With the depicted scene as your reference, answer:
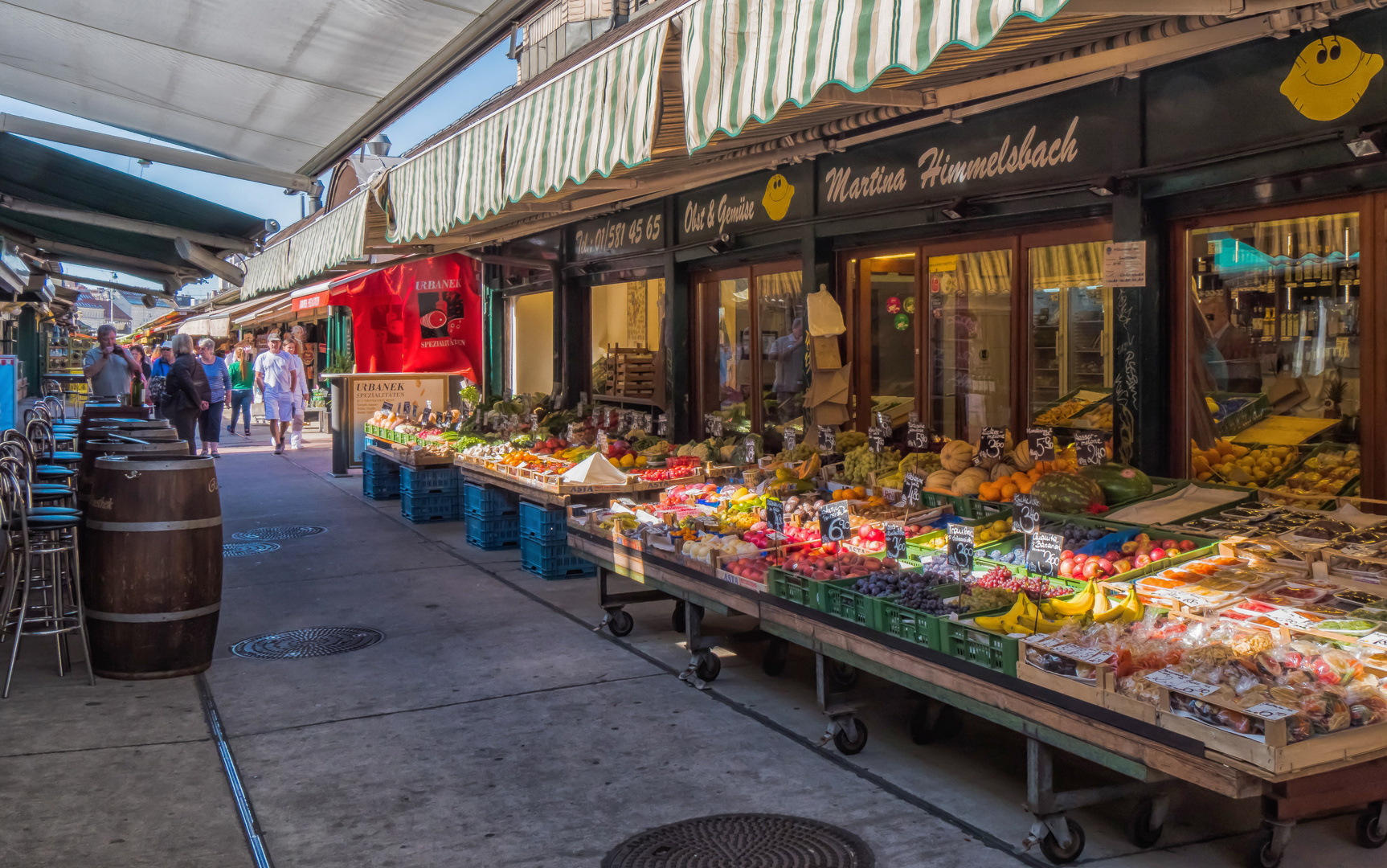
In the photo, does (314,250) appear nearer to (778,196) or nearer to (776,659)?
(778,196)

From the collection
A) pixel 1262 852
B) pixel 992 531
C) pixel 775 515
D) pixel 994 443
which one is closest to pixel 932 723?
pixel 992 531

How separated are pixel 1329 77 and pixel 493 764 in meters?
5.19

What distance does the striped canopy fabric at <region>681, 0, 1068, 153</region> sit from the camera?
3365mm

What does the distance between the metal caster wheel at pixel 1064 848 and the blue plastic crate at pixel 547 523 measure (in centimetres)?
545

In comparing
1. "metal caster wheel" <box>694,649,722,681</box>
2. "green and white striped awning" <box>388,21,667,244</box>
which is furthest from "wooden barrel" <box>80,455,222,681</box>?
"metal caster wheel" <box>694,649,722,681</box>

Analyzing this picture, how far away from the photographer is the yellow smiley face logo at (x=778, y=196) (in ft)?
31.4

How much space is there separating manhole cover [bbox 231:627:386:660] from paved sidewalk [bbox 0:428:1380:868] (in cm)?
11

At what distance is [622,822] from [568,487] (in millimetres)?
4407

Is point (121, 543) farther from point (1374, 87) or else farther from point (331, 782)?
point (1374, 87)

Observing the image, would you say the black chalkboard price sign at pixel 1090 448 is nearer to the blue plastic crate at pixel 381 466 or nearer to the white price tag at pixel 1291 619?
the white price tag at pixel 1291 619

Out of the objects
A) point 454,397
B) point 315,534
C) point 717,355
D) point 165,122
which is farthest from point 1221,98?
point 454,397

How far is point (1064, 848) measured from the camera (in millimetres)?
3717

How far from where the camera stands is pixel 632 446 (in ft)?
34.3

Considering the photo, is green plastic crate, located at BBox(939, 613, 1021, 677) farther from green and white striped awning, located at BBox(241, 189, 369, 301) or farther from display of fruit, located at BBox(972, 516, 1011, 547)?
green and white striped awning, located at BBox(241, 189, 369, 301)
